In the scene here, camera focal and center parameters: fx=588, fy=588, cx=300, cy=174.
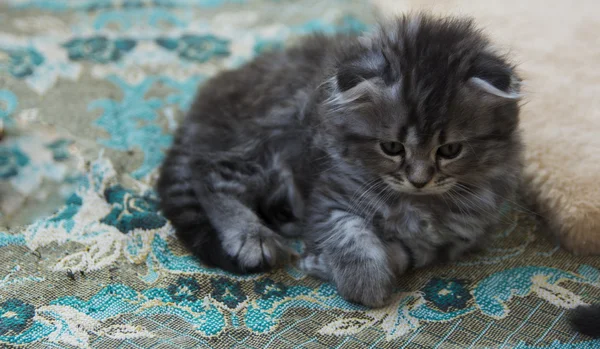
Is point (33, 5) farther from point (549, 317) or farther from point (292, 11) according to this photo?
point (549, 317)

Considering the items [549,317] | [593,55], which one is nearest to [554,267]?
[549,317]

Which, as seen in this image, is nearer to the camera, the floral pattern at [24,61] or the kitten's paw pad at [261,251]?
the kitten's paw pad at [261,251]

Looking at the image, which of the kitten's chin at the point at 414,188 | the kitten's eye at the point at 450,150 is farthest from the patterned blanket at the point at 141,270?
the kitten's eye at the point at 450,150

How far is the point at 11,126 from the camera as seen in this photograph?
89.5 inches

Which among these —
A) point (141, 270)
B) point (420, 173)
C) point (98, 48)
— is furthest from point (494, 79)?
point (98, 48)

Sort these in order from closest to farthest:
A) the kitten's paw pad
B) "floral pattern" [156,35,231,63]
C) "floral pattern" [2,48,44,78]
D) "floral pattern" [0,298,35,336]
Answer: "floral pattern" [0,298,35,336]
the kitten's paw pad
"floral pattern" [2,48,44,78]
"floral pattern" [156,35,231,63]

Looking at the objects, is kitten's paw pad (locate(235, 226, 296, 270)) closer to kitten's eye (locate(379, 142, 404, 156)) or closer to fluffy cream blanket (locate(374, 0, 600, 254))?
kitten's eye (locate(379, 142, 404, 156))

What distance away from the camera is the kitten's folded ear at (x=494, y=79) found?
1.57 metres

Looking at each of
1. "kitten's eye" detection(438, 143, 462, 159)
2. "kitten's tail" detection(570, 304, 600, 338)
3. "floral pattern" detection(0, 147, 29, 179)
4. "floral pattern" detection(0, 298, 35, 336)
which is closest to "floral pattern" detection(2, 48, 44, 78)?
"floral pattern" detection(0, 147, 29, 179)

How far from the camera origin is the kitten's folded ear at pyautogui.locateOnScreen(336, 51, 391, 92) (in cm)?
164

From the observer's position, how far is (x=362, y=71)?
1649 mm

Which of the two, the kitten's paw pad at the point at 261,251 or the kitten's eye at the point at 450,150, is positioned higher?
the kitten's eye at the point at 450,150

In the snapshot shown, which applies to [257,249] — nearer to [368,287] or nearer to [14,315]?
[368,287]

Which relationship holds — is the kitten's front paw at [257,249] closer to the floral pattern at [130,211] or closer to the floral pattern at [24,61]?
the floral pattern at [130,211]
